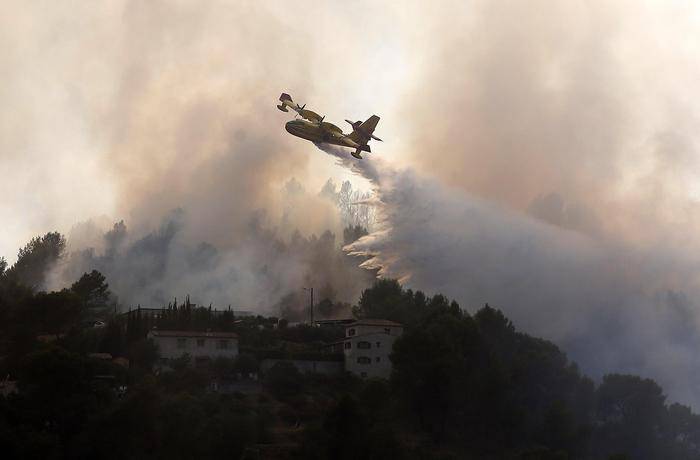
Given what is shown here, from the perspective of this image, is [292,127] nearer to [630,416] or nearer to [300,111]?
[300,111]

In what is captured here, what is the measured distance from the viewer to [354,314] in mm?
121688

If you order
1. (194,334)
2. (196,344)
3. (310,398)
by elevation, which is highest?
(194,334)

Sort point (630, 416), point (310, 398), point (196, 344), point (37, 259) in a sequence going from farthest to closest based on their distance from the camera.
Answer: point (37, 259) < point (630, 416) < point (196, 344) < point (310, 398)

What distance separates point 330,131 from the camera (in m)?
90.4

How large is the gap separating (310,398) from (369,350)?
39.0 feet

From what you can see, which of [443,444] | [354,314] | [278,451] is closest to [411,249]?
[354,314]

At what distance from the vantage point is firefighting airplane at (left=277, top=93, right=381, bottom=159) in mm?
89125

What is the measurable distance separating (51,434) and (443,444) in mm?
38669

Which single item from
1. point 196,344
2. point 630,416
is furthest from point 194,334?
point 630,416

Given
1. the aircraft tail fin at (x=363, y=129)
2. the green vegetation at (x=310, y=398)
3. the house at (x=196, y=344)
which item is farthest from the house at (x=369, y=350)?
the aircraft tail fin at (x=363, y=129)

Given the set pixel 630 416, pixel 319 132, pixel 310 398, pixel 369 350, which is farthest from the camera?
pixel 369 350

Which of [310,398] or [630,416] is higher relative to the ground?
[310,398]

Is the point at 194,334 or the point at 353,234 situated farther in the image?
the point at 353,234

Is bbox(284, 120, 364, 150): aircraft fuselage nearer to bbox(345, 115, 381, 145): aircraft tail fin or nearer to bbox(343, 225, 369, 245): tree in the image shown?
bbox(345, 115, 381, 145): aircraft tail fin
